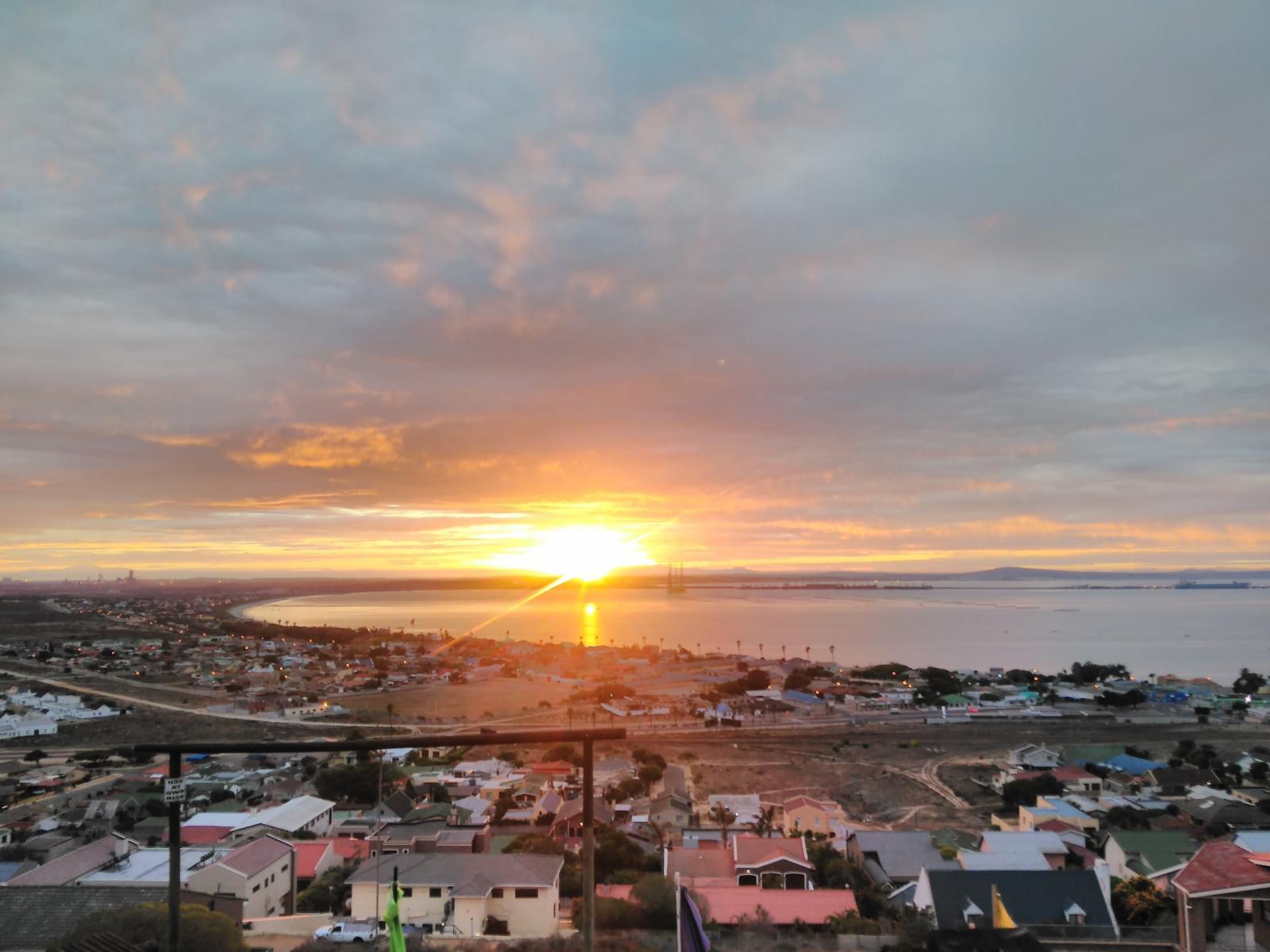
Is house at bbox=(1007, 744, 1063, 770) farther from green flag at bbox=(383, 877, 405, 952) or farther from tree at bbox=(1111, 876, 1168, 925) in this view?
green flag at bbox=(383, 877, 405, 952)

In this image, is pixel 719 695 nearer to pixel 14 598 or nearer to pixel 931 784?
pixel 931 784

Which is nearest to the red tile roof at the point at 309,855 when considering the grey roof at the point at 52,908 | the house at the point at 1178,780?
the grey roof at the point at 52,908

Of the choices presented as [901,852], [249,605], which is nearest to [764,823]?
[901,852]

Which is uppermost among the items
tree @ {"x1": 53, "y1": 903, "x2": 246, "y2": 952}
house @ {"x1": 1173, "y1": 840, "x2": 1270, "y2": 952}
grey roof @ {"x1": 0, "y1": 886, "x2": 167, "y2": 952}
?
house @ {"x1": 1173, "y1": 840, "x2": 1270, "y2": 952}

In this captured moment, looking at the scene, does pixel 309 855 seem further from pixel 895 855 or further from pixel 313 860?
pixel 895 855

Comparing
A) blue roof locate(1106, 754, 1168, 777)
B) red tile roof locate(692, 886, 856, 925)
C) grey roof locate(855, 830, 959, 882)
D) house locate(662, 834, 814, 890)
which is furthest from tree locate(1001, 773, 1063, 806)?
red tile roof locate(692, 886, 856, 925)

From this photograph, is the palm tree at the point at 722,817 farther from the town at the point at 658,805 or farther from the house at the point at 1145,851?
the house at the point at 1145,851

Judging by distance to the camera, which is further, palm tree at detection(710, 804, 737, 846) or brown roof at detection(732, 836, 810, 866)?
palm tree at detection(710, 804, 737, 846)
